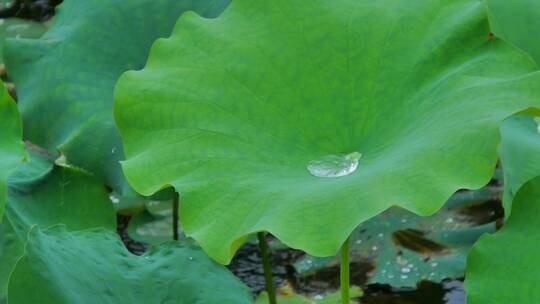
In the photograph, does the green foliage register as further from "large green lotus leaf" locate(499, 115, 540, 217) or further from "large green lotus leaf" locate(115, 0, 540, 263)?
"large green lotus leaf" locate(499, 115, 540, 217)

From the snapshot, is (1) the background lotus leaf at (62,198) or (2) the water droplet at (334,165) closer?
(2) the water droplet at (334,165)

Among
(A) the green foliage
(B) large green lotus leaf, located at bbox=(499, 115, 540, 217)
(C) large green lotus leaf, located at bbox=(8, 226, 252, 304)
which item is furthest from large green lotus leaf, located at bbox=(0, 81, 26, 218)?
(A) the green foliage

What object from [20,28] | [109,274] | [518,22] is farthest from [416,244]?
[20,28]

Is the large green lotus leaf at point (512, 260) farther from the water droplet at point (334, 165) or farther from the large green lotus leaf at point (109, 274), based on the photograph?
the large green lotus leaf at point (109, 274)

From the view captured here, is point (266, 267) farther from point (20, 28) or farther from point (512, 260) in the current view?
point (20, 28)

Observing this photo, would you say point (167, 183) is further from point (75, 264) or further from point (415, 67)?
point (415, 67)

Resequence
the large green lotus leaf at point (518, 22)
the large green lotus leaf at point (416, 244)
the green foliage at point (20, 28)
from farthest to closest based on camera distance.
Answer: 1. the green foliage at point (20, 28)
2. the large green lotus leaf at point (416, 244)
3. the large green lotus leaf at point (518, 22)

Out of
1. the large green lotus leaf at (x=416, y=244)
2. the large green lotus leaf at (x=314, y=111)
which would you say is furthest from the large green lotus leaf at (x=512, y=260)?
the large green lotus leaf at (x=416, y=244)
